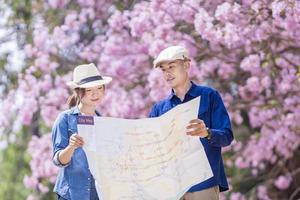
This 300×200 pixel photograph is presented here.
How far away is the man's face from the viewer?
3850mm

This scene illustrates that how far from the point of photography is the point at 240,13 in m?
6.77

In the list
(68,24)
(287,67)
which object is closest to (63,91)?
(68,24)

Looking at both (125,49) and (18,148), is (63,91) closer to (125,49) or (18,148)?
(125,49)

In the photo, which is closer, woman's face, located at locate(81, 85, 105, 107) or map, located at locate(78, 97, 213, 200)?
map, located at locate(78, 97, 213, 200)

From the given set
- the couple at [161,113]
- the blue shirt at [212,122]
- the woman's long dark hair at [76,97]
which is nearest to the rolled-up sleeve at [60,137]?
the couple at [161,113]

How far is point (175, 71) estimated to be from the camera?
12.6ft

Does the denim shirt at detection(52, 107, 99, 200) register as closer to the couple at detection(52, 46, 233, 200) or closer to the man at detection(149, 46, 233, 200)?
the couple at detection(52, 46, 233, 200)

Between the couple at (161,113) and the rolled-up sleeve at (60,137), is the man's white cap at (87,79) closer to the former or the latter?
the couple at (161,113)

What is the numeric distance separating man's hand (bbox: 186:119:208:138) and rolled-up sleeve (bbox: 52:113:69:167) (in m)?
0.65

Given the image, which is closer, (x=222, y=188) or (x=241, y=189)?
(x=222, y=188)

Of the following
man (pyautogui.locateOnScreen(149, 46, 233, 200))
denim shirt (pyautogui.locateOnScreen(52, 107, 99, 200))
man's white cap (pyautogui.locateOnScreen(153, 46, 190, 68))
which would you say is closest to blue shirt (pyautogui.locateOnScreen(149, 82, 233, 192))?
man (pyautogui.locateOnScreen(149, 46, 233, 200))

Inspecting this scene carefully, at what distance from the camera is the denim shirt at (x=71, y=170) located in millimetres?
3977

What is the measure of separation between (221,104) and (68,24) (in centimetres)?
558

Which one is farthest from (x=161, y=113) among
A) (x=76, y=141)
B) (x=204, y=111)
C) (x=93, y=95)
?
(x=76, y=141)
